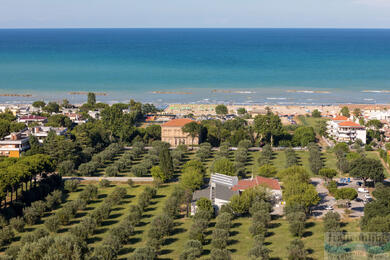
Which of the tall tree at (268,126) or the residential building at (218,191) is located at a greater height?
the tall tree at (268,126)

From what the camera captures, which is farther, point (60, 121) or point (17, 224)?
point (60, 121)

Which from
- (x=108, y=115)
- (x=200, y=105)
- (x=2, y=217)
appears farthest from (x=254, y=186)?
(x=200, y=105)

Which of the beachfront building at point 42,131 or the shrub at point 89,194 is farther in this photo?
the beachfront building at point 42,131

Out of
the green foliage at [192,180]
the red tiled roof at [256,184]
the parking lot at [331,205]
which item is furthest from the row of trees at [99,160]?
the parking lot at [331,205]

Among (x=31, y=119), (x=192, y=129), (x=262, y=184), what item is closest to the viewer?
(x=262, y=184)

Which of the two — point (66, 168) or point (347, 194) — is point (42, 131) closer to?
point (66, 168)

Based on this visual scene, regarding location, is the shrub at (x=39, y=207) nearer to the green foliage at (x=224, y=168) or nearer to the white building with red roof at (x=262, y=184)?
the white building with red roof at (x=262, y=184)

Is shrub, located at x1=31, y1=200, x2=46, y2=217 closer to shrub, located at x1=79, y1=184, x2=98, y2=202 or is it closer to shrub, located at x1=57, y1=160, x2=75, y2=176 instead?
shrub, located at x1=79, y1=184, x2=98, y2=202

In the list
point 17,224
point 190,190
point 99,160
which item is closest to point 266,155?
point 190,190

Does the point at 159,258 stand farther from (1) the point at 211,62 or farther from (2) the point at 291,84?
(1) the point at 211,62
